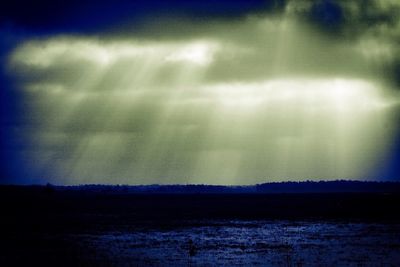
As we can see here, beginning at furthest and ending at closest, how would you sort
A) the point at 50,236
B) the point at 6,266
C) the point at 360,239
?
the point at 50,236
the point at 360,239
the point at 6,266

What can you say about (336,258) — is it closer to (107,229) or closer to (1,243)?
(1,243)

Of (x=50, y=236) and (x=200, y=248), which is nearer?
(x=200, y=248)

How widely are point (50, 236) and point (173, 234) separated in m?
14.5

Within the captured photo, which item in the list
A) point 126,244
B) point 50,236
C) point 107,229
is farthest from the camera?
point 107,229

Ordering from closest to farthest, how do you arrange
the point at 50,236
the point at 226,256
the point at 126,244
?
the point at 226,256 → the point at 126,244 → the point at 50,236

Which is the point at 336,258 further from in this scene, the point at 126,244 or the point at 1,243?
the point at 1,243

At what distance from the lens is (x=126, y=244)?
189ft

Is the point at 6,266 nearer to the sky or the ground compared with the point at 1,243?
nearer to the ground

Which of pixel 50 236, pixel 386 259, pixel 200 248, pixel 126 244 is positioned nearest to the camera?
pixel 386 259

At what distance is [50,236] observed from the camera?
65.9 metres

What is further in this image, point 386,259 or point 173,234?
point 173,234

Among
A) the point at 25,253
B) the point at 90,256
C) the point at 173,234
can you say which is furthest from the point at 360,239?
the point at 25,253

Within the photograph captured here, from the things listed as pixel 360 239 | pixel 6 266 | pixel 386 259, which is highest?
pixel 360 239

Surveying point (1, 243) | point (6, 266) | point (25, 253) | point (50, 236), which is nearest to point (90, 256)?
point (25, 253)
